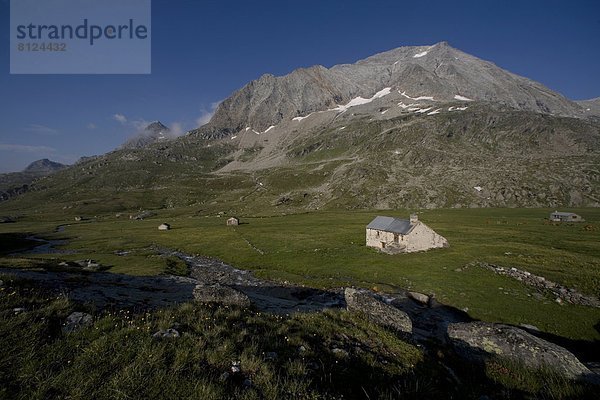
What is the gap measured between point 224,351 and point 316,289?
3720 cm

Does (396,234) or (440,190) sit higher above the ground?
(440,190)

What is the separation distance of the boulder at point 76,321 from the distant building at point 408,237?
58074 millimetres

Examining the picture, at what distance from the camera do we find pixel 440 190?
188000 millimetres

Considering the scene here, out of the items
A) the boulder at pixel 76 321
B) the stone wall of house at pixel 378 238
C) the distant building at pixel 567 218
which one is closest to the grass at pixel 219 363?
the boulder at pixel 76 321

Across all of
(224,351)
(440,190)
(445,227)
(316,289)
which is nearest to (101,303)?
(224,351)

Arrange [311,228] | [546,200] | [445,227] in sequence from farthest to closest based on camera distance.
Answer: [546,200], [311,228], [445,227]

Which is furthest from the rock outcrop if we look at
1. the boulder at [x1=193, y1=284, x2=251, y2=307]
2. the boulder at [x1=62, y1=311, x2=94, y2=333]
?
the boulder at [x1=62, y1=311, x2=94, y2=333]

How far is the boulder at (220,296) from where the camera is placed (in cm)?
1844

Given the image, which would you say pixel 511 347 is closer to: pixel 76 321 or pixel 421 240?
pixel 76 321

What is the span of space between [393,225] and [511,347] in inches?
1994

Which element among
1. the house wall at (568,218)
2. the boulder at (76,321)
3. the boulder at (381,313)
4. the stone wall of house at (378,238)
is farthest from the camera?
the house wall at (568,218)

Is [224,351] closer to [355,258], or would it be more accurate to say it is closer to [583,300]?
[583,300]

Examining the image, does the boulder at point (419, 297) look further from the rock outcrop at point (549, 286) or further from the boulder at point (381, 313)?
the boulder at point (381, 313)

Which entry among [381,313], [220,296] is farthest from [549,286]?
[220,296]
